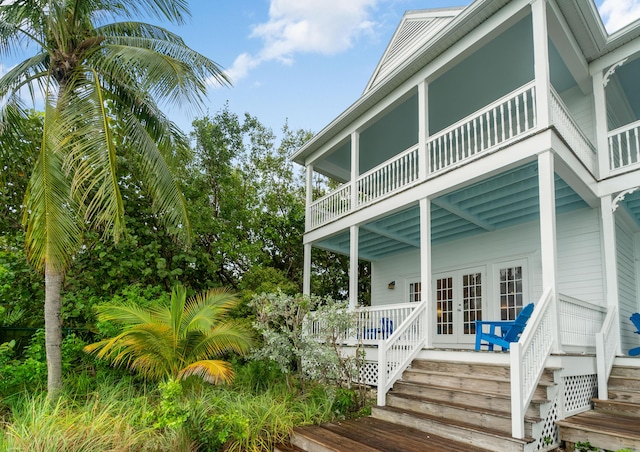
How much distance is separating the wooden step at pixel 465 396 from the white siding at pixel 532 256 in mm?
3784

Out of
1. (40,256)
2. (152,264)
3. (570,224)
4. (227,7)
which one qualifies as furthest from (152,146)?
(570,224)

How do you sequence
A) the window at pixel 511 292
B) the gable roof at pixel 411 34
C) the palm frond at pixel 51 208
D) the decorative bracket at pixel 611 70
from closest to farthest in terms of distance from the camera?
the palm frond at pixel 51 208 → the decorative bracket at pixel 611 70 → the window at pixel 511 292 → the gable roof at pixel 411 34

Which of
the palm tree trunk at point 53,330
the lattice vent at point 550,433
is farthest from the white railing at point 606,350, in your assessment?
the palm tree trunk at point 53,330

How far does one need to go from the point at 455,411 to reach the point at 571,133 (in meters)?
4.56

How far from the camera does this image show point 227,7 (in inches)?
440

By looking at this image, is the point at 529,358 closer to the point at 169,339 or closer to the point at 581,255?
the point at 581,255

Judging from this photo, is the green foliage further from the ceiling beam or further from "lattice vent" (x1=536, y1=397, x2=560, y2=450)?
the ceiling beam

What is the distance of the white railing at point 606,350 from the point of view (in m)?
5.64

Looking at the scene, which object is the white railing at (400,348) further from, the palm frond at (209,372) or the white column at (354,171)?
the white column at (354,171)

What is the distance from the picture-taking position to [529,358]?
4.50 metres

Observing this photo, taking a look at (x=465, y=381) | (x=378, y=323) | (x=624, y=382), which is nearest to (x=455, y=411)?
(x=465, y=381)

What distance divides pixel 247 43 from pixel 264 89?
5.43 feet

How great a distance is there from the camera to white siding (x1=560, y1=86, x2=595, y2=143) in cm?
779

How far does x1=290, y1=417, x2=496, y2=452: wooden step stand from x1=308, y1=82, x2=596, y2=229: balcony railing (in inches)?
160
